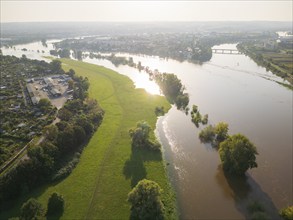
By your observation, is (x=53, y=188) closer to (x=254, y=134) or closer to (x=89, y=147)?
(x=89, y=147)

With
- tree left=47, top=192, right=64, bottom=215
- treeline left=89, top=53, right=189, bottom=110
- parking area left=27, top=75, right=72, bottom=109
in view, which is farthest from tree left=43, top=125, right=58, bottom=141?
treeline left=89, top=53, right=189, bottom=110

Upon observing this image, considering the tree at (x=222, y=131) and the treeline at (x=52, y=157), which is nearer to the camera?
the treeline at (x=52, y=157)

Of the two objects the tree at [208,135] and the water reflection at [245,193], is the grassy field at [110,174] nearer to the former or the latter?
the water reflection at [245,193]

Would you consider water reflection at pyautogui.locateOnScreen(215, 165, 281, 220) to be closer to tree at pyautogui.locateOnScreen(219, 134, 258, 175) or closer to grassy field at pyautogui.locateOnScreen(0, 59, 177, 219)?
tree at pyautogui.locateOnScreen(219, 134, 258, 175)

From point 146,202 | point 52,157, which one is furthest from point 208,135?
point 52,157

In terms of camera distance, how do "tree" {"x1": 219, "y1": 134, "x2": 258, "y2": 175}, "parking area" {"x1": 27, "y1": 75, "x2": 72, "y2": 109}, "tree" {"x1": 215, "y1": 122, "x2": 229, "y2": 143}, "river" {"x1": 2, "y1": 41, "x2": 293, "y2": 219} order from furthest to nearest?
1. "parking area" {"x1": 27, "y1": 75, "x2": 72, "y2": 109}
2. "tree" {"x1": 215, "y1": 122, "x2": 229, "y2": 143}
3. "tree" {"x1": 219, "y1": 134, "x2": 258, "y2": 175}
4. "river" {"x1": 2, "y1": 41, "x2": 293, "y2": 219}

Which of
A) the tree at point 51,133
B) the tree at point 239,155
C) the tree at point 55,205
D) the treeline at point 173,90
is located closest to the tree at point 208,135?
the tree at point 239,155

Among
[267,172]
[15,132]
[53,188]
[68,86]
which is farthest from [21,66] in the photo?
[267,172]
